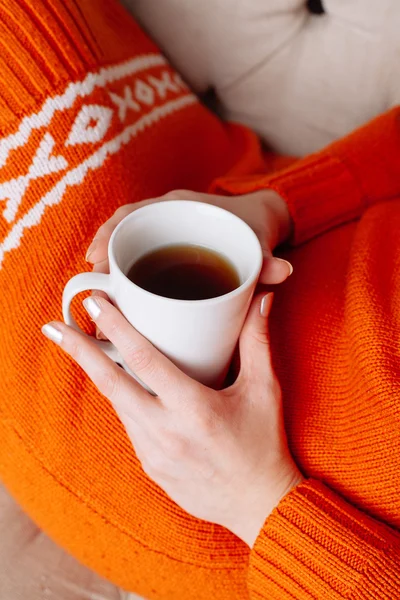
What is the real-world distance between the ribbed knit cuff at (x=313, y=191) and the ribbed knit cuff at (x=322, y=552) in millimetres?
284

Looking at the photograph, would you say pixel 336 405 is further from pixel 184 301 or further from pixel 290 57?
pixel 290 57

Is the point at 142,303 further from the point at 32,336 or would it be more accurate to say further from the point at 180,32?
→ the point at 180,32

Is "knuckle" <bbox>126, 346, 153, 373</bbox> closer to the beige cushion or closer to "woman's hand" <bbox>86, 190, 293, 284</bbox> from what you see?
"woman's hand" <bbox>86, 190, 293, 284</bbox>

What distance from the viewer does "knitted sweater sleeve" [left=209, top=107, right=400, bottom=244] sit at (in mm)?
610

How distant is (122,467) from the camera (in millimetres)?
501

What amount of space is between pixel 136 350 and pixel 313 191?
330 millimetres

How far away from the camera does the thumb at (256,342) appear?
16.3 inches

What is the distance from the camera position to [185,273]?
0.42 meters

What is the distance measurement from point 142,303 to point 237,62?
543mm

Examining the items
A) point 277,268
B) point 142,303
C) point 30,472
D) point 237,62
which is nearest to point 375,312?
point 277,268

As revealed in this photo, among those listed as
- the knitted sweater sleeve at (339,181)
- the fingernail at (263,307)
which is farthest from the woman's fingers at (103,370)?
the knitted sweater sleeve at (339,181)

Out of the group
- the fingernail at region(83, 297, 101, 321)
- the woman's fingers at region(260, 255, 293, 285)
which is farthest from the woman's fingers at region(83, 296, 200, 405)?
the woman's fingers at region(260, 255, 293, 285)

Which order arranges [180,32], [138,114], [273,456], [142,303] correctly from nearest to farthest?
[142,303] → [273,456] → [138,114] → [180,32]

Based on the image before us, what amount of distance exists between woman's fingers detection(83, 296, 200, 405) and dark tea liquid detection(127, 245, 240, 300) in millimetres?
37
